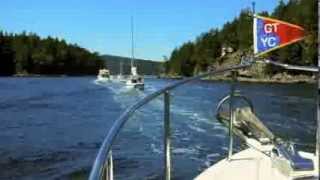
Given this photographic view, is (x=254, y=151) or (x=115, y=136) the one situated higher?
(x=115, y=136)

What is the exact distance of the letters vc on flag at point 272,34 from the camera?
4805 mm

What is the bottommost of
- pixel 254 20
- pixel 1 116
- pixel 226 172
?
pixel 1 116

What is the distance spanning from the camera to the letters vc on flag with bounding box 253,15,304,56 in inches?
189

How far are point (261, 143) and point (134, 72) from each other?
89.3m

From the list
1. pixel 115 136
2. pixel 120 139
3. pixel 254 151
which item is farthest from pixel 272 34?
pixel 120 139

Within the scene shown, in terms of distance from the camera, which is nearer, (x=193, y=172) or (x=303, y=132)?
(x=193, y=172)

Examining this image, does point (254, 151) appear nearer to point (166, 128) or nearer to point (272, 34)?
point (166, 128)

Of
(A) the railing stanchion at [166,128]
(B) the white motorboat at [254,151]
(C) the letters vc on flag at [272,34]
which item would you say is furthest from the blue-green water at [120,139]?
(C) the letters vc on flag at [272,34]

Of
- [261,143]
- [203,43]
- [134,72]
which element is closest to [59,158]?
[261,143]

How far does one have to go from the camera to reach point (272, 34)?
486cm

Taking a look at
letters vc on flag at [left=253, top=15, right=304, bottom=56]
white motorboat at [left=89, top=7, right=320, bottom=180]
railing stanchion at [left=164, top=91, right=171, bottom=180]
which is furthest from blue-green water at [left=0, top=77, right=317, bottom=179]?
letters vc on flag at [left=253, top=15, right=304, bottom=56]

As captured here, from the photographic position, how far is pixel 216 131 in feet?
108

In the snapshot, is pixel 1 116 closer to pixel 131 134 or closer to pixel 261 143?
pixel 131 134

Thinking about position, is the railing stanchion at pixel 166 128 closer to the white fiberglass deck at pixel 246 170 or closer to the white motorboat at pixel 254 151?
the white motorboat at pixel 254 151
